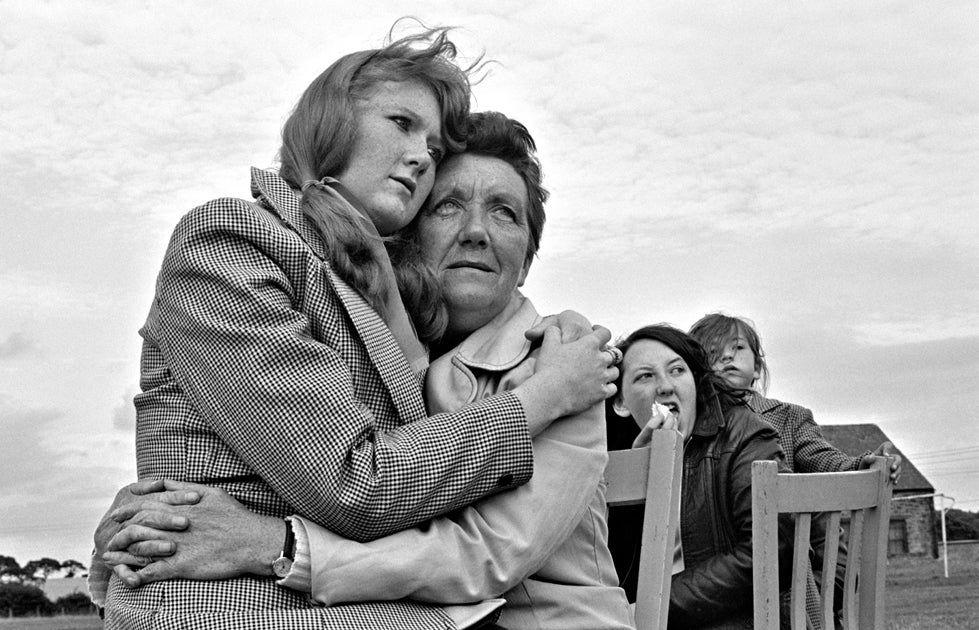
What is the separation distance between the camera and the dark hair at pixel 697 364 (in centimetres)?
421

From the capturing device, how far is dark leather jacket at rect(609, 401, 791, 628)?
358 centimetres

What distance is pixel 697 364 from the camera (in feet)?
14.7

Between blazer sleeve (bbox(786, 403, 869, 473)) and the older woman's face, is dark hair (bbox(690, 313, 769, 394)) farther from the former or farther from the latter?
the older woman's face

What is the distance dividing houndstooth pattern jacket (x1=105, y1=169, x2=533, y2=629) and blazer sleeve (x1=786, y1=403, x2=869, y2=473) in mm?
3703

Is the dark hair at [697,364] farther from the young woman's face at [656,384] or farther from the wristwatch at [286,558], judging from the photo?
the wristwatch at [286,558]

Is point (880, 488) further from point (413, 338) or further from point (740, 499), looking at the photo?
point (413, 338)

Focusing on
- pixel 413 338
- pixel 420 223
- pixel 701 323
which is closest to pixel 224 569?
pixel 413 338

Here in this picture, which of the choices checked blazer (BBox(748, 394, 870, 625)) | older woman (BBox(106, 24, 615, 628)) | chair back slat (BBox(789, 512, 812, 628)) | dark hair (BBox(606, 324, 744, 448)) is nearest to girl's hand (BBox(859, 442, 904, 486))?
checked blazer (BBox(748, 394, 870, 625))

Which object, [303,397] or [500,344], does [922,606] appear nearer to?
[500,344]

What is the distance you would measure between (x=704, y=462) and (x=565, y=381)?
1.83 metres

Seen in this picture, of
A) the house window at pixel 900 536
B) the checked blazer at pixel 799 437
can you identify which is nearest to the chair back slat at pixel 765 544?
the checked blazer at pixel 799 437

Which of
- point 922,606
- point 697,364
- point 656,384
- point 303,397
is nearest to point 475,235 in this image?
point 303,397

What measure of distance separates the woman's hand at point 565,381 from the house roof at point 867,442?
1339 inches

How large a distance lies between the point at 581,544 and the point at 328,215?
0.95 metres
